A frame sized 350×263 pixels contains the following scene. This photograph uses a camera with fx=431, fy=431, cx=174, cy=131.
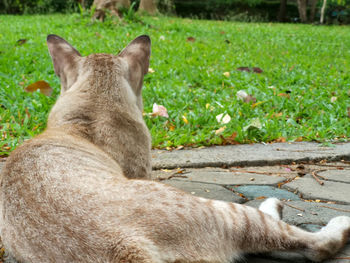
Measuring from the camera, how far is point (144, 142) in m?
2.84

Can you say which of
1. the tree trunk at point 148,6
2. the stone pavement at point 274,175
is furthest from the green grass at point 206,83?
the tree trunk at point 148,6

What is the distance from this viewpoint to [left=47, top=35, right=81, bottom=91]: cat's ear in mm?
3035

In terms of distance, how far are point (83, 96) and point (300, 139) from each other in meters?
A: 2.42

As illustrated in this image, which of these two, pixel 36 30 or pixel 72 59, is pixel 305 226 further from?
pixel 36 30

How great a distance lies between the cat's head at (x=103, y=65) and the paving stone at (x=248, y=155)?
72 cm

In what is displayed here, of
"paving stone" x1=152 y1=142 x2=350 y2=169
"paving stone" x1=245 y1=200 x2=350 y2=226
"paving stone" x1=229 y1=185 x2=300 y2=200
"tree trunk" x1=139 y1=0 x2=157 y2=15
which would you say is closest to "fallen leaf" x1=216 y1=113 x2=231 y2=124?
"paving stone" x1=152 y1=142 x2=350 y2=169

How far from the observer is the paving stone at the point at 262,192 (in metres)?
3.02

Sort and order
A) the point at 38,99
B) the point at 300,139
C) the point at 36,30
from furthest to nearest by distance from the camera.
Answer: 1. the point at 36,30
2. the point at 38,99
3. the point at 300,139

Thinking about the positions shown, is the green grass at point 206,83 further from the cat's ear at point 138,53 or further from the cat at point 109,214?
the cat at point 109,214

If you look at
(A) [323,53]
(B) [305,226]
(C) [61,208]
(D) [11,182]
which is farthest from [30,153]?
(A) [323,53]

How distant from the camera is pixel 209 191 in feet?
9.96

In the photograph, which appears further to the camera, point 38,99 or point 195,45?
point 195,45

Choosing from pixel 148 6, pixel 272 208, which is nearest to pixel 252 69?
pixel 272 208

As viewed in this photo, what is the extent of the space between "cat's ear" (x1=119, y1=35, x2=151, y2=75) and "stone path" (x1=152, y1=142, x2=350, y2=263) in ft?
2.85
